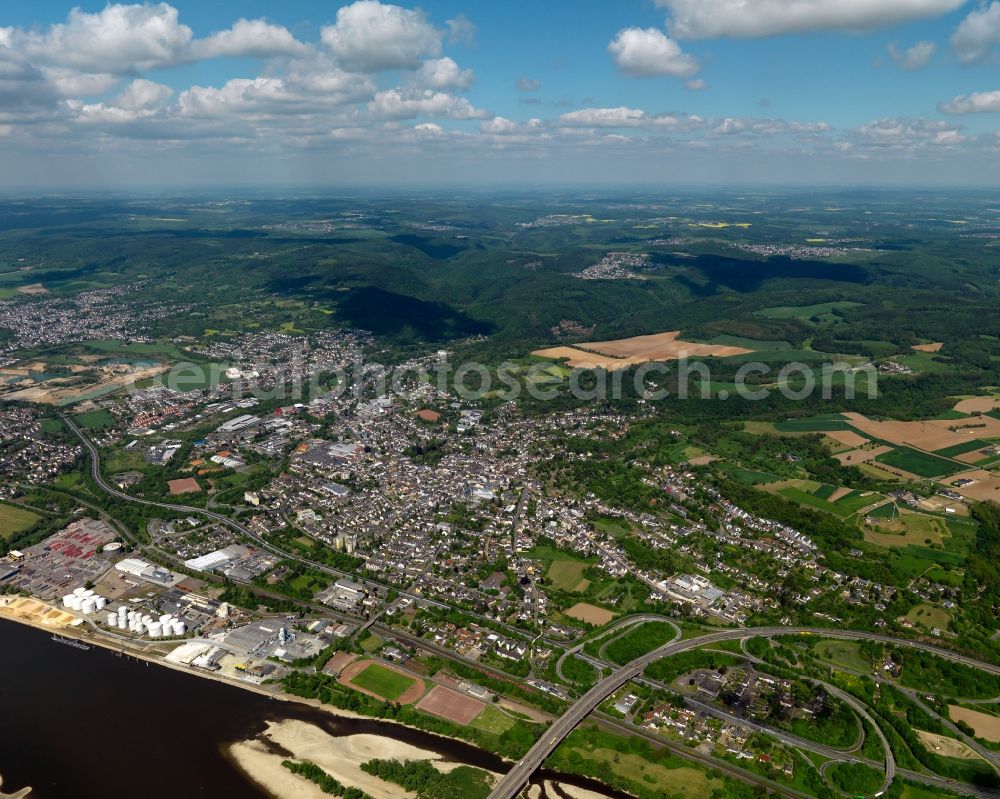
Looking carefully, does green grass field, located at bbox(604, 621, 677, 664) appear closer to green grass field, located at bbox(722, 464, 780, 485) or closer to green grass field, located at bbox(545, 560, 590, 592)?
green grass field, located at bbox(545, 560, 590, 592)

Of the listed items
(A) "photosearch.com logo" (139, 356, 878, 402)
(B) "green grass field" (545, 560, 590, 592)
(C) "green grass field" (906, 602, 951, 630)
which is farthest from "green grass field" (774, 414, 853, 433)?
(B) "green grass field" (545, 560, 590, 592)

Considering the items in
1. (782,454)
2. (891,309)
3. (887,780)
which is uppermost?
(891,309)

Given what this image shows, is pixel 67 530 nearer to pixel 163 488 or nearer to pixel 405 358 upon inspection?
pixel 163 488

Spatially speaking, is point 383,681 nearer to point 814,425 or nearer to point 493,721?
point 493,721

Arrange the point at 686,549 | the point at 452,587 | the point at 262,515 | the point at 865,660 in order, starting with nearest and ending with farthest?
the point at 865,660
the point at 452,587
the point at 686,549
the point at 262,515

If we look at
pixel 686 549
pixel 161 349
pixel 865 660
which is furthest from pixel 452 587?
pixel 161 349

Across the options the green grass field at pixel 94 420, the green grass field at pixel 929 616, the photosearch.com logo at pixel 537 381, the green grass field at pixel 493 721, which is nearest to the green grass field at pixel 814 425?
the photosearch.com logo at pixel 537 381

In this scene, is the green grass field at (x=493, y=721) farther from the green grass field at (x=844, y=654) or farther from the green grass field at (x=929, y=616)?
the green grass field at (x=929, y=616)
